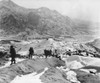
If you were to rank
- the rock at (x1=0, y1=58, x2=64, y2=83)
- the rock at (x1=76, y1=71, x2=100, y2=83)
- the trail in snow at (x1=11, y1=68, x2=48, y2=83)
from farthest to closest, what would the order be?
the rock at (x1=76, y1=71, x2=100, y2=83), the rock at (x1=0, y1=58, x2=64, y2=83), the trail in snow at (x1=11, y1=68, x2=48, y2=83)

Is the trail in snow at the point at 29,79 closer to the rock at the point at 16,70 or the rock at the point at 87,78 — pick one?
the rock at the point at 16,70

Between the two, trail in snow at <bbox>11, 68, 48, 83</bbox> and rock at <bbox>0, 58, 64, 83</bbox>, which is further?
rock at <bbox>0, 58, 64, 83</bbox>

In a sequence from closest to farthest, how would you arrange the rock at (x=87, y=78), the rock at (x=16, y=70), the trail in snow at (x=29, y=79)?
the trail in snow at (x=29, y=79) < the rock at (x=16, y=70) < the rock at (x=87, y=78)

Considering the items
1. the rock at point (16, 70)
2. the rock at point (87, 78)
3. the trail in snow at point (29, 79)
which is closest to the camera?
the trail in snow at point (29, 79)

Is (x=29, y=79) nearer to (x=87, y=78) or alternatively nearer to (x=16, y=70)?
(x=16, y=70)

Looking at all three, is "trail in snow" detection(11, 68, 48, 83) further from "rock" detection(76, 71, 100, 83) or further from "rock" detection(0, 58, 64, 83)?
"rock" detection(76, 71, 100, 83)

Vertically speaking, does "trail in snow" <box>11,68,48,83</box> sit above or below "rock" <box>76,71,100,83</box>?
above

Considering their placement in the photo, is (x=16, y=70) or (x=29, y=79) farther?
(x=16, y=70)

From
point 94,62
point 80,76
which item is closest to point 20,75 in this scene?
point 80,76

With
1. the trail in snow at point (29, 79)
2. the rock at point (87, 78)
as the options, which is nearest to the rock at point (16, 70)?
the trail in snow at point (29, 79)

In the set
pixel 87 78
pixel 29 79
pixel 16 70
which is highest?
pixel 16 70

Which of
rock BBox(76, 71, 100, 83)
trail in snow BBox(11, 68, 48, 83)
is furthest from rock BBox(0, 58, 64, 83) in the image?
rock BBox(76, 71, 100, 83)

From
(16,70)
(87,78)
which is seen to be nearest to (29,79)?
(16,70)

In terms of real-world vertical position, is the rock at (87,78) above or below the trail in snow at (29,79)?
below
